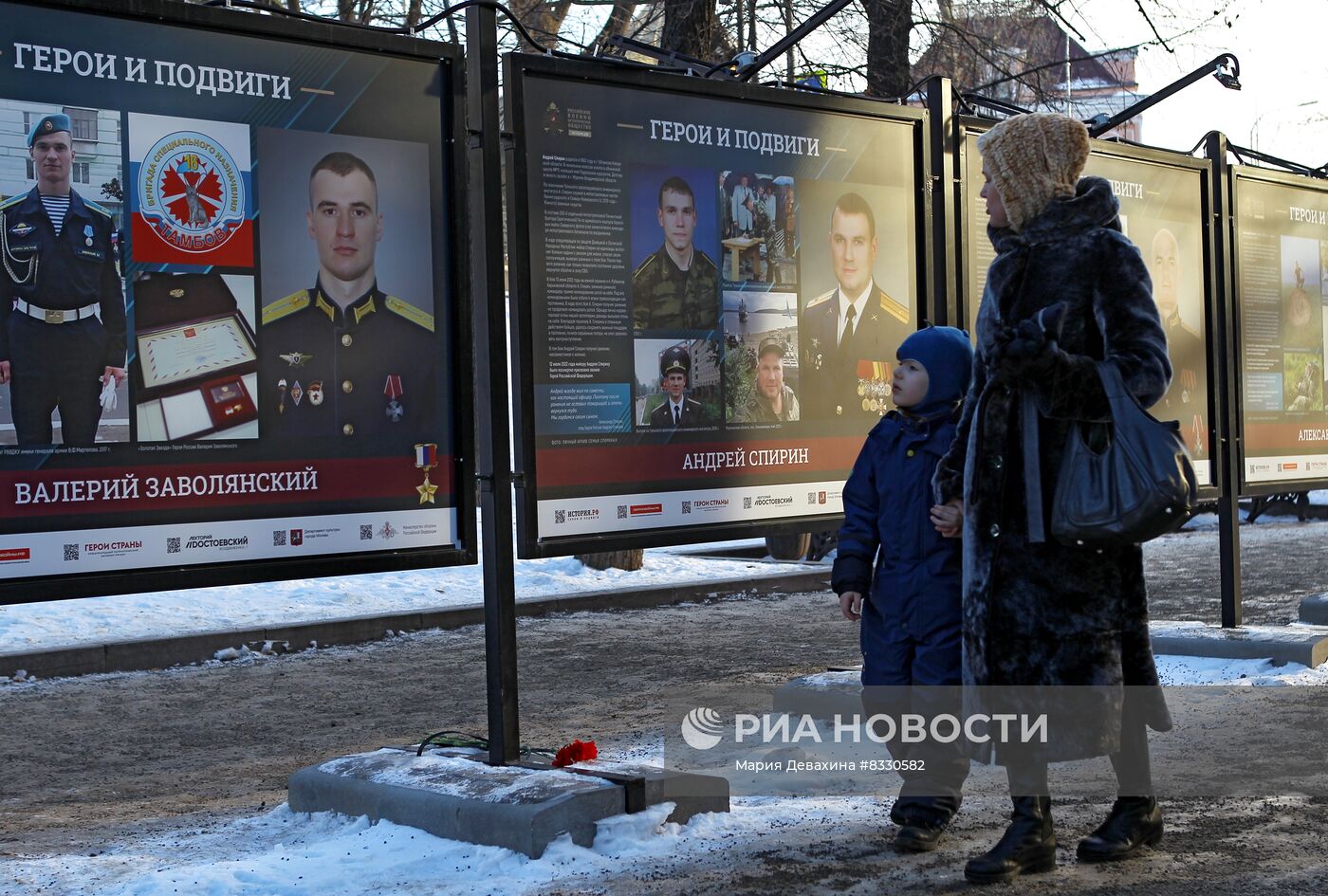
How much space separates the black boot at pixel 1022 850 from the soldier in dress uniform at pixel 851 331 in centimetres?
265

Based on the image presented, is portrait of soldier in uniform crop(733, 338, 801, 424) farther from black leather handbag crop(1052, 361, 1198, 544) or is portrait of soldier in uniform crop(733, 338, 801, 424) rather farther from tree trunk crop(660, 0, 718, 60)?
tree trunk crop(660, 0, 718, 60)

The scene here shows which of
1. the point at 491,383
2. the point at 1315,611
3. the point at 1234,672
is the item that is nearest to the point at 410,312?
the point at 491,383

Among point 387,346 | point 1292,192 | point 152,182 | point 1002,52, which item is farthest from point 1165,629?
point 1002,52

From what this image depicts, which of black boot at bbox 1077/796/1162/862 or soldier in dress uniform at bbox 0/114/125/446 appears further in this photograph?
soldier in dress uniform at bbox 0/114/125/446

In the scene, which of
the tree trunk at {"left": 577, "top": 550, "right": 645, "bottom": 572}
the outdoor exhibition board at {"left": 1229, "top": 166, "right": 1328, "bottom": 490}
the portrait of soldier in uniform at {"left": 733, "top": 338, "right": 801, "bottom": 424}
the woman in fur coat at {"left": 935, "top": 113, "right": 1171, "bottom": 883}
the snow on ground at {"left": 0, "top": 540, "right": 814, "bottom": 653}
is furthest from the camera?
the tree trunk at {"left": 577, "top": 550, "right": 645, "bottom": 572}

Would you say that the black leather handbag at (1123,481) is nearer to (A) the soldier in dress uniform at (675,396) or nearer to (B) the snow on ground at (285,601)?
(A) the soldier in dress uniform at (675,396)

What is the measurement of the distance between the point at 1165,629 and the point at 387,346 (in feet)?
16.4

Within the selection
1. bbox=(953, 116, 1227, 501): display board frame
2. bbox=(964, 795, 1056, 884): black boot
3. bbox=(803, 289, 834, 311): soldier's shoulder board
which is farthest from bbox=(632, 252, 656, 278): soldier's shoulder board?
bbox=(953, 116, 1227, 501): display board frame

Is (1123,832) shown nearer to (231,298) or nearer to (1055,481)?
(1055,481)

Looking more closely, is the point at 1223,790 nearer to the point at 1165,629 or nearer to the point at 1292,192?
the point at 1165,629

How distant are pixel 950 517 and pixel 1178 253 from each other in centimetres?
482

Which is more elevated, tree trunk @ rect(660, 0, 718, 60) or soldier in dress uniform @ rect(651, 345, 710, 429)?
tree trunk @ rect(660, 0, 718, 60)

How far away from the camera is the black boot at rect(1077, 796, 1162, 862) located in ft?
13.6

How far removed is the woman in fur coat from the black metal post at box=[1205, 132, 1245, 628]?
467 cm
